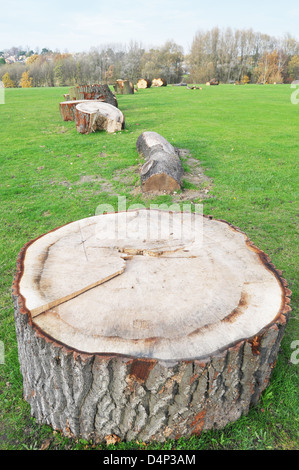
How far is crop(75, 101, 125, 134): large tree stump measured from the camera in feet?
32.6

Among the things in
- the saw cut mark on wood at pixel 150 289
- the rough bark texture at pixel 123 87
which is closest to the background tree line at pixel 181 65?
the rough bark texture at pixel 123 87

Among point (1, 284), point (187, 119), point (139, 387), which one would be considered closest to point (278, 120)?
point (187, 119)

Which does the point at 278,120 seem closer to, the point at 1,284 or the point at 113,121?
the point at 113,121

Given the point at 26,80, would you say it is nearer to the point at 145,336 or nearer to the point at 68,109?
the point at 68,109

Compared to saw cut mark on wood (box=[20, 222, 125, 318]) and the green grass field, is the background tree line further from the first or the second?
saw cut mark on wood (box=[20, 222, 125, 318])

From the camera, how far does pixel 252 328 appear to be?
1.85 m

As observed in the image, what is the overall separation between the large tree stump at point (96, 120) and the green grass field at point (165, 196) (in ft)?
1.16

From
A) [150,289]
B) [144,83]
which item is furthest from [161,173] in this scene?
[144,83]

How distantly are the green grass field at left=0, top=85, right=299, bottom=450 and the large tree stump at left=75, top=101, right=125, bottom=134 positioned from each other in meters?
0.35

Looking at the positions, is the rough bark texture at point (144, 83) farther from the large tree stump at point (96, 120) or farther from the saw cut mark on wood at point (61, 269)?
the saw cut mark on wood at point (61, 269)

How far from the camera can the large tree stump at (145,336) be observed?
1727 millimetres

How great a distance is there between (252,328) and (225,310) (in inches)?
7.1

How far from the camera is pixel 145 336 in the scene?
175 cm

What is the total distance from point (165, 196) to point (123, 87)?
63.6 ft
